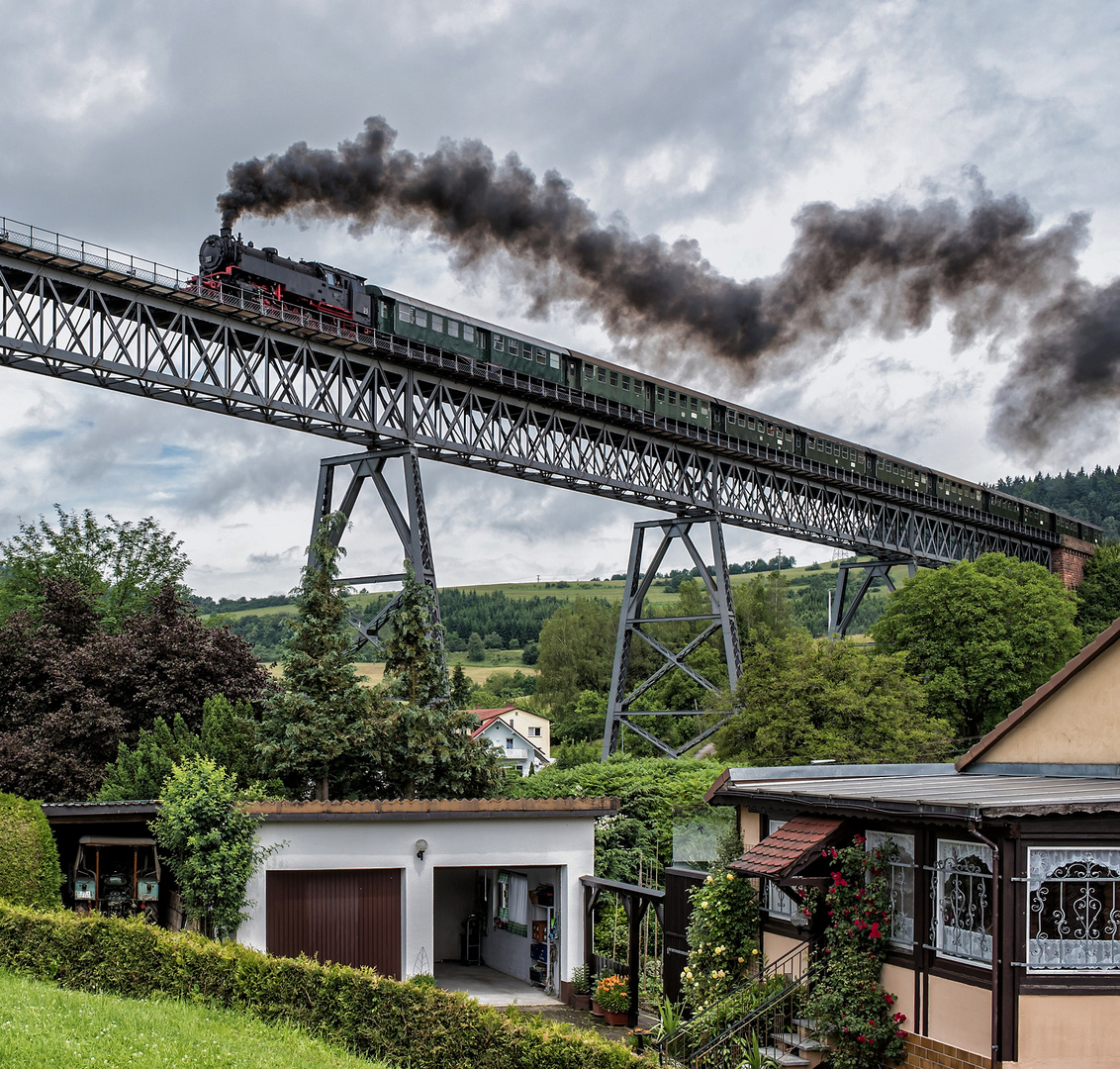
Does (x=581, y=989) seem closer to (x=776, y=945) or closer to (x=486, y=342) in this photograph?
(x=776, y=945)

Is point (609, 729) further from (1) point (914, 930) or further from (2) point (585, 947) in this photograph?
(1) point (914, 930)

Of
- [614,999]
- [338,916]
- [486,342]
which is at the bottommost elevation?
[614,999]

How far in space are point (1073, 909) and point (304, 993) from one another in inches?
308

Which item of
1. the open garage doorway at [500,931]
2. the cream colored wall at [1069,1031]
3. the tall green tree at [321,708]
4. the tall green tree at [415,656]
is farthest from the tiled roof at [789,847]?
the tall green tree at [415,656]

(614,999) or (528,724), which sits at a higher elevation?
(614,999)

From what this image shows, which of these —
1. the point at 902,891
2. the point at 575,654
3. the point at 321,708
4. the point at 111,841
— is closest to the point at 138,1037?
the point at 902,891

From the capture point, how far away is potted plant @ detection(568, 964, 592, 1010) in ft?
58.1

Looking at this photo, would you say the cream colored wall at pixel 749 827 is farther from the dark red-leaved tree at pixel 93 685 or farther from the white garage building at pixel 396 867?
the dark red-leaved tree at pixel 93 685

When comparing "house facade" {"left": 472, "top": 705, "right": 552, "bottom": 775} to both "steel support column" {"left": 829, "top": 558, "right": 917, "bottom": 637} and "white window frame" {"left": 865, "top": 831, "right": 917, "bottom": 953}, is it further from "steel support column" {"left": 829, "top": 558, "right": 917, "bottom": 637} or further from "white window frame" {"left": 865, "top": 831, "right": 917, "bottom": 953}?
"white window frame" {"left": 865, "top": 831, "right": 917, "bottom": 953}

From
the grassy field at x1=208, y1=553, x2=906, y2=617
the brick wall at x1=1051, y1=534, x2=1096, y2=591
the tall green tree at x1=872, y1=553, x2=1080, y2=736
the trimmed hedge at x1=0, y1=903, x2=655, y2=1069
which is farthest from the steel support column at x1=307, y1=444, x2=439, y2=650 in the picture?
the grassy field at x1=208, y1=553, x2=906, y2=617

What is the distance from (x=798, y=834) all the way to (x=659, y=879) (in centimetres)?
1062

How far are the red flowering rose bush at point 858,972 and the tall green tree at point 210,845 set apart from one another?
8.37 meters

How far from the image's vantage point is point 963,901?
1112cm

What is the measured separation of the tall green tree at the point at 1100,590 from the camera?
6781 centimetres
